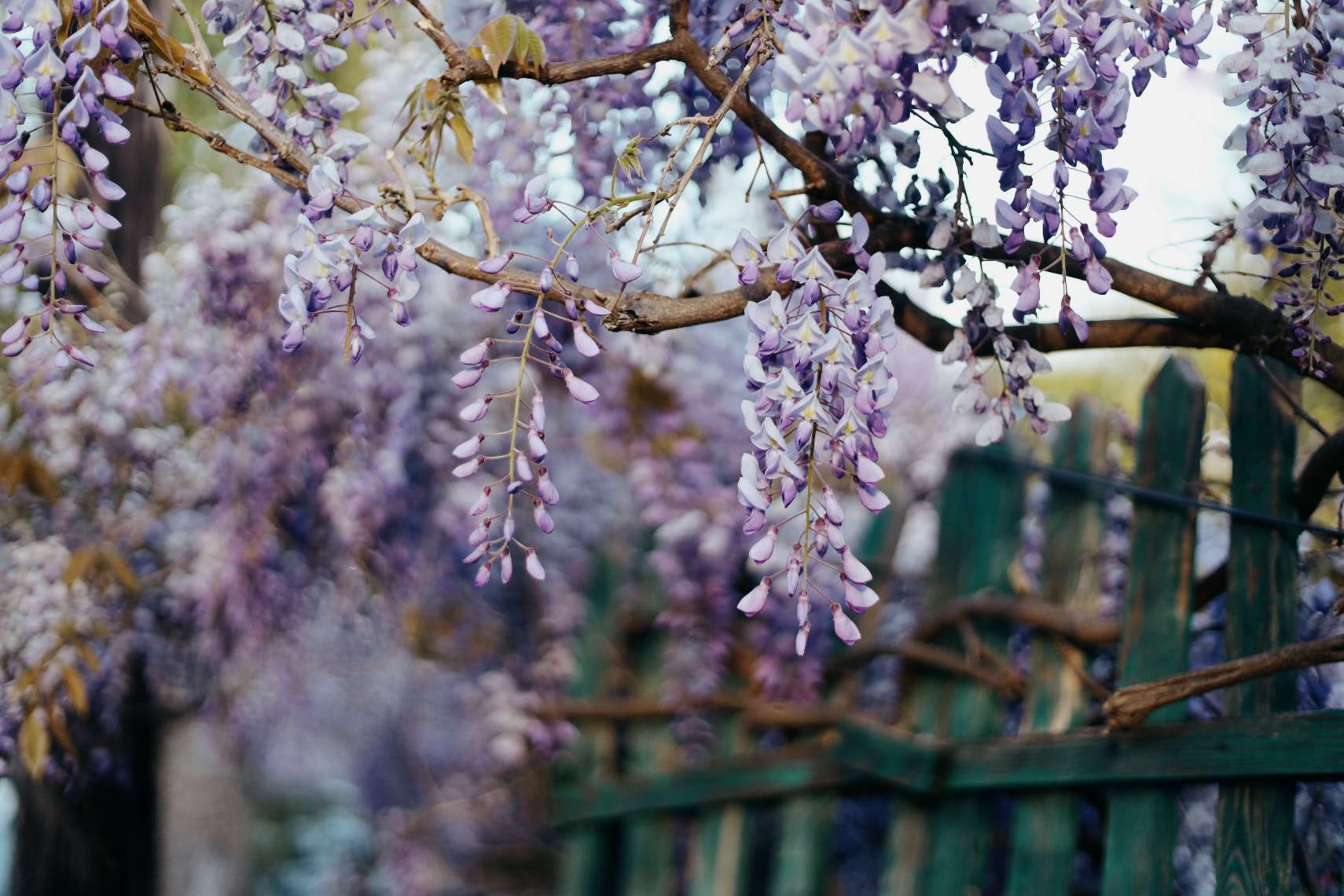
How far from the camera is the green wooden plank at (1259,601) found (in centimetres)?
159

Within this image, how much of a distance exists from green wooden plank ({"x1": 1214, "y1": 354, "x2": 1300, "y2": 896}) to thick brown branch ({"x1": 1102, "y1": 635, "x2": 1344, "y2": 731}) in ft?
0.23

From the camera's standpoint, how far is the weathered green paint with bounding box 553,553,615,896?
360 cm

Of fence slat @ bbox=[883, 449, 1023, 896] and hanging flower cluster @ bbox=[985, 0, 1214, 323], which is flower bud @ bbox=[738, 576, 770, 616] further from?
fence slat @ bbox=[883, 449, 1023, 896]

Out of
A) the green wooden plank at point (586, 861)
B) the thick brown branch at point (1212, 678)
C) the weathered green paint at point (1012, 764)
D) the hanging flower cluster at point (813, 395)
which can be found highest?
the hanging flower cluster at point (813, 395)

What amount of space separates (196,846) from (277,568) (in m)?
3.04

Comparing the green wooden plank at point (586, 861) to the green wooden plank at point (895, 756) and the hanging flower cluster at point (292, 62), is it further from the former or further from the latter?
the hanging flower cluster at point (292, 62)

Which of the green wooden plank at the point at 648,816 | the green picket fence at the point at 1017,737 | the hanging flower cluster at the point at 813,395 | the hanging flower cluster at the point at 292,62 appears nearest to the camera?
the hanging flower cluster at the point at 813,395

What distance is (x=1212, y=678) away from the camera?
155 centimetres

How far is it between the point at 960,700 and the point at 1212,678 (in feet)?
3.34

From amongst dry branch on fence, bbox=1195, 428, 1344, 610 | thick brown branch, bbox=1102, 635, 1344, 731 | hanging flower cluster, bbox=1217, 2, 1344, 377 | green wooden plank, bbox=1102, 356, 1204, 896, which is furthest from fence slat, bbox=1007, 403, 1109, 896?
hanging flower cluster, bbox=1217, 2, 1344, 377

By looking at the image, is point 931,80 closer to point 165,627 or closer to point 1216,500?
point 1216,500

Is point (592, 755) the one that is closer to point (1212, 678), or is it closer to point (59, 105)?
point (1212, 678)

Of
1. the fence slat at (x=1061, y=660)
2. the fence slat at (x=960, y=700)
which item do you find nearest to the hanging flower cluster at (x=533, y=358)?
the fence slat at (x=1061, y=660)

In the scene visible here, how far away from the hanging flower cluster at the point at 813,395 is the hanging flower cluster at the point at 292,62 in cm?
58
